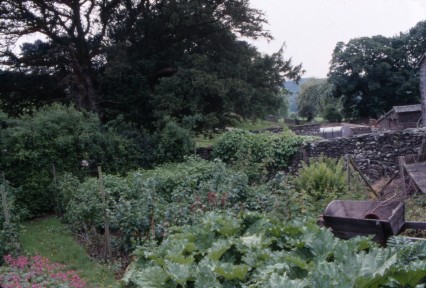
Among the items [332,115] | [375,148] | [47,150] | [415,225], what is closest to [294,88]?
[332,115]

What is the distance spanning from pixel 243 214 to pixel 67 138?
841 centimetres

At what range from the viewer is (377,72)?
41.5 meters

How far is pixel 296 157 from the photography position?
1402cm

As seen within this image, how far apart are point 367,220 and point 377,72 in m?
38.7

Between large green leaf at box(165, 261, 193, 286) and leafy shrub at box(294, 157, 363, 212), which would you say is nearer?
large green leaf at box(165, 261, 193, 286)

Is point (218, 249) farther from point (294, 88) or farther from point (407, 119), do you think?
point (294, 88)

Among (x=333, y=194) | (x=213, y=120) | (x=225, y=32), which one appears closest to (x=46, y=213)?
(x=213, y=120)

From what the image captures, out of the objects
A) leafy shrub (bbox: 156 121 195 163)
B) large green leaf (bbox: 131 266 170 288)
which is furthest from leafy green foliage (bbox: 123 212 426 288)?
leafy shrub (bbox: 156 121 195 163)

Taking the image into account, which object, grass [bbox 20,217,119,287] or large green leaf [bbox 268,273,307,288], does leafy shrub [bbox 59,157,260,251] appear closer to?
grass [bbox 20,217,119,287]

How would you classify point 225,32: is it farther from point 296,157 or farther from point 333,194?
point 333,194

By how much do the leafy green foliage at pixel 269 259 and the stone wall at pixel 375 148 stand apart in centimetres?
793

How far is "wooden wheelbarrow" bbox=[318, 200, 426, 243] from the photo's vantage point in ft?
19.1

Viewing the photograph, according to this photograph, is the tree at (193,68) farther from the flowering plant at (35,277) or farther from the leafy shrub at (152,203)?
the flowering plant at (35,277)

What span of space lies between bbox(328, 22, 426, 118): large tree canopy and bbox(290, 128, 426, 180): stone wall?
29.9 meters
